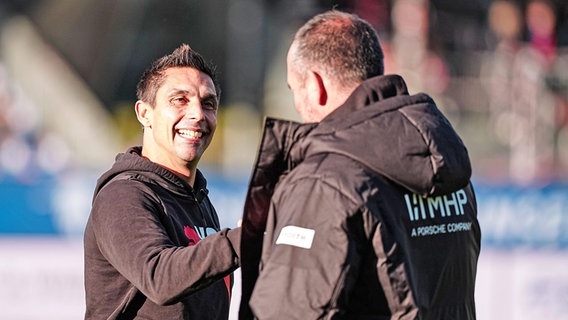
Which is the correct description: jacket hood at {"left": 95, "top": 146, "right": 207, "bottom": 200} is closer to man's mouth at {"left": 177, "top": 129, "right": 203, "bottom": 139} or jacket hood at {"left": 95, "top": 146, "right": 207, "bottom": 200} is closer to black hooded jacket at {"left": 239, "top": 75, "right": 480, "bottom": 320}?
man's mouth at {"left": 177, "top": 129, "right": 203, "bottom": 139}

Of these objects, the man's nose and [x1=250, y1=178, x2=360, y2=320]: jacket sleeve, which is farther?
the man's nose

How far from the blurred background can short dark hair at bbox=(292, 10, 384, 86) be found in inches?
252

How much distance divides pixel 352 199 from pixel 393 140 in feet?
0.80

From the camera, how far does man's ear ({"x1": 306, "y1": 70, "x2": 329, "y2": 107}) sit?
10.3 feet

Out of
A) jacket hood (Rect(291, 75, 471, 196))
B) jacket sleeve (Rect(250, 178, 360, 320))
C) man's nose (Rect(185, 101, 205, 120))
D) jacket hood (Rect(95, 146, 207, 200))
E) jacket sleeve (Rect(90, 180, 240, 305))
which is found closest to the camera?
jacket sleeve (Rect(250, 178, 360, 320))

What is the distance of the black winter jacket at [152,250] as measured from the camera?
339 cm

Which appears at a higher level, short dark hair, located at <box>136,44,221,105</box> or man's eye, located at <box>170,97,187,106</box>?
short dark hair, located at <box>136,44,221,105</box>

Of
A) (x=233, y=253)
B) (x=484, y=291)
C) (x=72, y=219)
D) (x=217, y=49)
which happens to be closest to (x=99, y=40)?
(x=217, y=49)

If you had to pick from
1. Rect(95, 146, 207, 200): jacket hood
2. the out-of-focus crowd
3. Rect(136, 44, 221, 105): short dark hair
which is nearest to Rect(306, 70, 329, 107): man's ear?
Rect(95, 146, 207, 200): jacket hood

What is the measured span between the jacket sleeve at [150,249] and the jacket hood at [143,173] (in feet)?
0.31

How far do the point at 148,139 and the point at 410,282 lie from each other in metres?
1.57

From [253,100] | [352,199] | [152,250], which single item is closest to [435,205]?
[352,199]

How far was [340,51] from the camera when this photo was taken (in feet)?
10.3

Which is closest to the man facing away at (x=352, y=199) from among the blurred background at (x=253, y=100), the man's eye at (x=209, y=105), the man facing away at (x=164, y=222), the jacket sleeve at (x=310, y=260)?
the jacket sleeve at (x=310, y=260)
